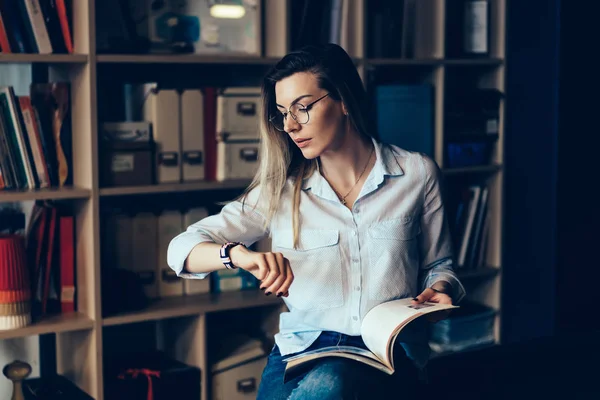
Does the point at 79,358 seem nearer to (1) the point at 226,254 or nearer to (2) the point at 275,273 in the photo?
(1) the point at 226,254

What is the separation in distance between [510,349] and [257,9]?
4.40ft

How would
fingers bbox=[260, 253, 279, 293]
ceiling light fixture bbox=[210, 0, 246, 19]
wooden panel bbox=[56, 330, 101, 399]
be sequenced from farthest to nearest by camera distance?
ceiling light fixture bbox=[210, 0, 246, 19]
wooden panel bbox=[56, 330, 101, 399]
fingers bbox=[260, 253, 279, 293]

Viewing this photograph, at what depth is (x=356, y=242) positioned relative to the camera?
197 centimetres

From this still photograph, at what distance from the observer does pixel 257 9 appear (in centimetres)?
265

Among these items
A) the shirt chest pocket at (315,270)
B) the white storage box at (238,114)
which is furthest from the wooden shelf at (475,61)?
the shirt chest pocket at (315,270)

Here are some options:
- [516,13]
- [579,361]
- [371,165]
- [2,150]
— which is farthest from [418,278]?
[516,13]

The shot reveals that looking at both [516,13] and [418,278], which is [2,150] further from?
[516,13]

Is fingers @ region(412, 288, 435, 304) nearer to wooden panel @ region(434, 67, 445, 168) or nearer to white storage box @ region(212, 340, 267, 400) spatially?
white storage box @ region(212, 340, 267, 400)

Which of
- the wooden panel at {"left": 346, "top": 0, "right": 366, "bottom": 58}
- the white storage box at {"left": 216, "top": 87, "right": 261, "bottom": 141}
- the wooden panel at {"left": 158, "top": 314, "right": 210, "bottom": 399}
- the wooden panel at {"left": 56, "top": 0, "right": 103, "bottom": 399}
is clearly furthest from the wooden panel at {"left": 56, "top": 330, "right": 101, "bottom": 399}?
the wooden panel at {"left": 346, "top": 0, "right": 366, "bottom": 58}

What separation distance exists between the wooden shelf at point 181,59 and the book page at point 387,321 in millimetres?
1122

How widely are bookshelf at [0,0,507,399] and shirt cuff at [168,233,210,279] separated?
616 mm

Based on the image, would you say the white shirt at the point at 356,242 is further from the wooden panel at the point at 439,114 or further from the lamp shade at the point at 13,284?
the wooden panel at the point at 439,114

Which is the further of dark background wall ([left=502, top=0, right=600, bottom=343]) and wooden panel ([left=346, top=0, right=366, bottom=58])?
dark background wall ([left=502, top=0, right=600, bottom=343])

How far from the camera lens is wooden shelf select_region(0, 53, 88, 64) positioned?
7.34ft
